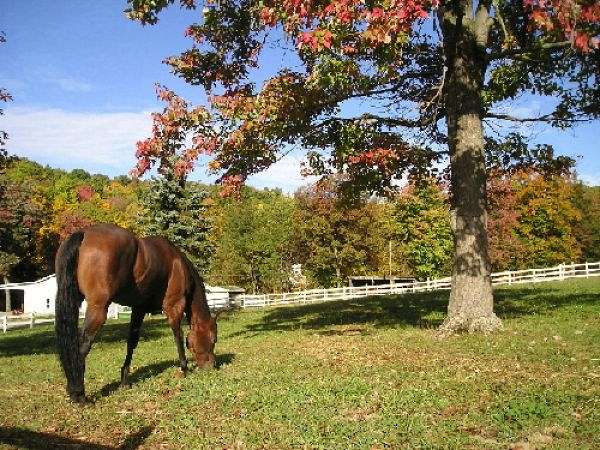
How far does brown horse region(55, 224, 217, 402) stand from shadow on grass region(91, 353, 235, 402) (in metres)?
0.34

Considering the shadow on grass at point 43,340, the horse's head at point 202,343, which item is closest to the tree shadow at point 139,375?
the horse's head at point 202,343

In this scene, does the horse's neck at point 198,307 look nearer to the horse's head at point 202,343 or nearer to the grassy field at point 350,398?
the horse's head at point 202,343

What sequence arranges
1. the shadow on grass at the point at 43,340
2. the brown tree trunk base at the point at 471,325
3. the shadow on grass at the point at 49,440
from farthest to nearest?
the shadow on grass at the point at 43,340
the brown tree trunk base at the point at 471,325
the shadow on grass at the point at 49,440

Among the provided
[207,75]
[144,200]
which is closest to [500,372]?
[207,75]

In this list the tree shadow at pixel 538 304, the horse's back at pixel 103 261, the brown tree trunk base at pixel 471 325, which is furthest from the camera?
the tree shadow at pixel 538 304

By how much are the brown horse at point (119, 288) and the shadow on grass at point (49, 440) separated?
127cm

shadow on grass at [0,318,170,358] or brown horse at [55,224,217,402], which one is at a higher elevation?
brown horse at [55,224,217,402]

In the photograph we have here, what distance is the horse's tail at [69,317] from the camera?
731 cm

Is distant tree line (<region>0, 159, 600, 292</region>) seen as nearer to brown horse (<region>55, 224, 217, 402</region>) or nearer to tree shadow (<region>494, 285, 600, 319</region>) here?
tree shadow (<region>494, 285, 600, 319</region>)

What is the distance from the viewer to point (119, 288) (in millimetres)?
8164

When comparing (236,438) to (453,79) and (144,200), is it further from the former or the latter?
(144,200)

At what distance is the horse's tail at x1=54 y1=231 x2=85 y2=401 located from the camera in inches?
288

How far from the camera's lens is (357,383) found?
7523 mm

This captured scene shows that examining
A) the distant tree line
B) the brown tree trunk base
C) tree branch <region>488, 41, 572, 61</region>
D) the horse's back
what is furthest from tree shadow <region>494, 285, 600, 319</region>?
the distant tree line
